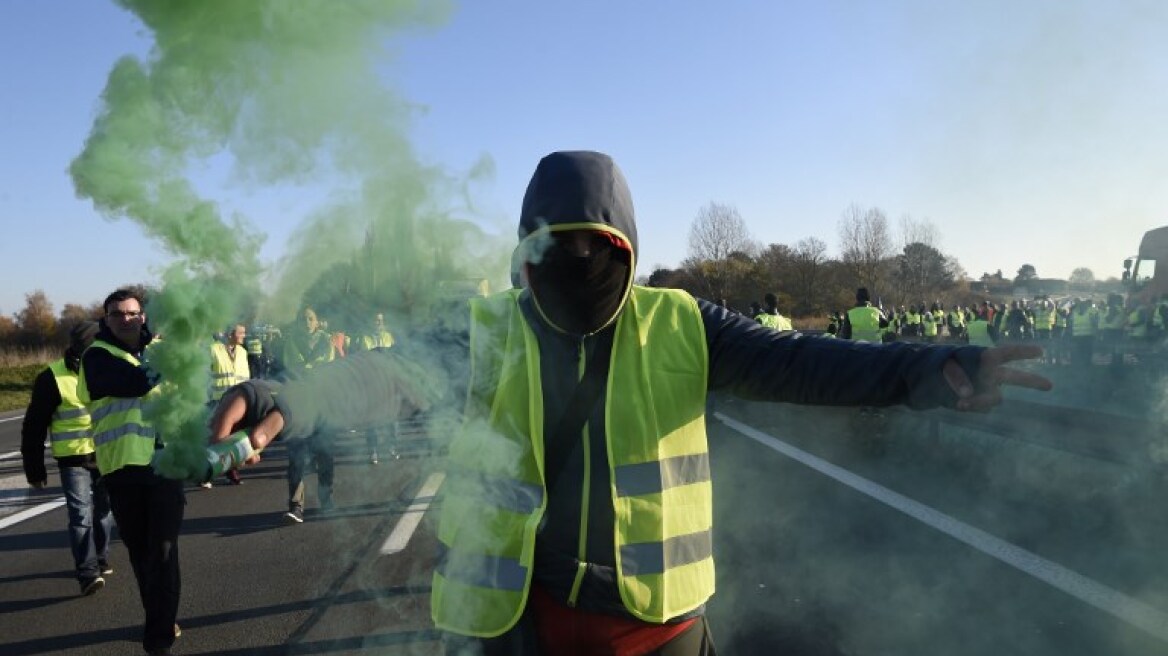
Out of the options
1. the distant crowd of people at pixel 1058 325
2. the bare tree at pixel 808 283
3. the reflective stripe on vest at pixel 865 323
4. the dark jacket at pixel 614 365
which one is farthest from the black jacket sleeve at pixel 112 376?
the bare tree at pixel 808 283

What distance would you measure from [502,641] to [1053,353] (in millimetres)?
27033

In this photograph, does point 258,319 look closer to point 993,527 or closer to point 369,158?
point 369,158

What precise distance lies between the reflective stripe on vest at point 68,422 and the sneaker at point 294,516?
2.02 m

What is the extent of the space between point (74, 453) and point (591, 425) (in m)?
6.08

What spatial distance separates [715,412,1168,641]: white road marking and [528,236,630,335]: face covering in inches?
155

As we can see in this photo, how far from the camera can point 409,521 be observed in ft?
24.4

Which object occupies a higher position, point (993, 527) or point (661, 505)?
point (661, 505)

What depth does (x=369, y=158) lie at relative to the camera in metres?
2.36

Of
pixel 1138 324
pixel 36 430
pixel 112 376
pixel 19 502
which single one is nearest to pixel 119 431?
pixel 112 376

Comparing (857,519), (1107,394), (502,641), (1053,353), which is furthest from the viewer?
(1053,353)

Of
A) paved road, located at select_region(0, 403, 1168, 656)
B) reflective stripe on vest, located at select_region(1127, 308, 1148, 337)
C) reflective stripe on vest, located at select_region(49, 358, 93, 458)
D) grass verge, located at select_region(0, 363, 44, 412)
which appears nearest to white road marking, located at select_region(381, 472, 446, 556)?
paved road, located at select_region(0, 403, 1168, 656)

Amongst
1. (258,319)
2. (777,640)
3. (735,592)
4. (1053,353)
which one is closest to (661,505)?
(258,319)

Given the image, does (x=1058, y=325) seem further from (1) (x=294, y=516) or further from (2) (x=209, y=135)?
(2) (x=209, y=135)

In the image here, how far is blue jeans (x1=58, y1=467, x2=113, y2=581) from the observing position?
5.94 metres
